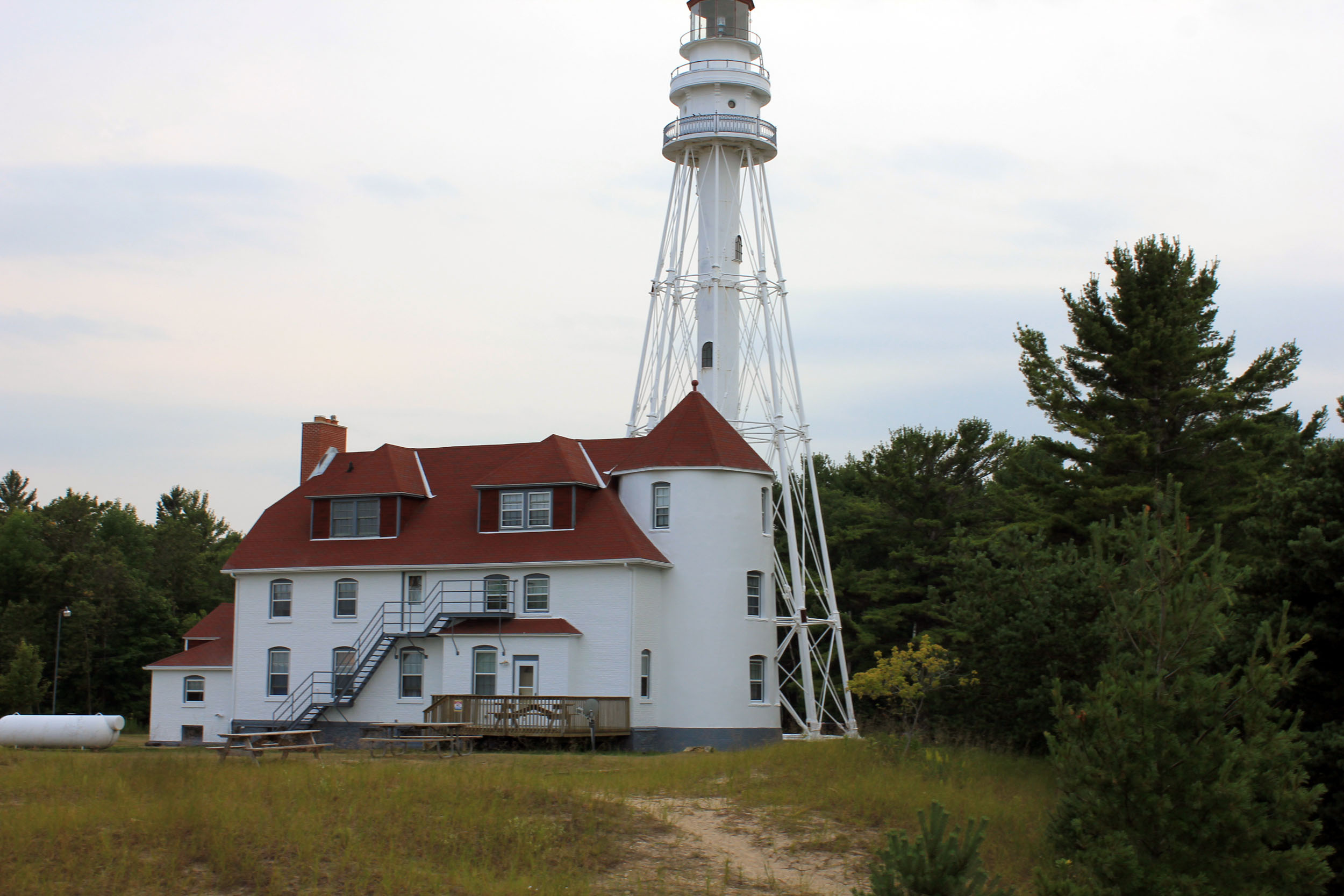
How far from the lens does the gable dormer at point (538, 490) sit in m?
41.2

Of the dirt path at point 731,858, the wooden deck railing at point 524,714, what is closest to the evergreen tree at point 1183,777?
the dirt path at point 731,858

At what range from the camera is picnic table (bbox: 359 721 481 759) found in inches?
1211

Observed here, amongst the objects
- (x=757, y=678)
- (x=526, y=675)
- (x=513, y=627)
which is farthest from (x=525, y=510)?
(x=757, y=678)

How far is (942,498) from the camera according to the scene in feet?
192

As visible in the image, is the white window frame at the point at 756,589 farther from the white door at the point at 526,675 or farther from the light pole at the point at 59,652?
the light pole at the point at 59,652

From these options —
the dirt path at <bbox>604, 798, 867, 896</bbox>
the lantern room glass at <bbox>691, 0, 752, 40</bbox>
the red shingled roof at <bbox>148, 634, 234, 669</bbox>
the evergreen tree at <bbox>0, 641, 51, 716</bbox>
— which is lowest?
the dirt path at <bbox>604, 798, 867, 896</bbox>

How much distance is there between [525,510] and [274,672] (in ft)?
33.0

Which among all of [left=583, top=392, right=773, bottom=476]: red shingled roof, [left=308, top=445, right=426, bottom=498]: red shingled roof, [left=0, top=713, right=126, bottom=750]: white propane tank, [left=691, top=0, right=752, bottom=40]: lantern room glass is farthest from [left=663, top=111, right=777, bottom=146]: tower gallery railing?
[left=0, top=713, right=126, bottom=750]: white propane tank

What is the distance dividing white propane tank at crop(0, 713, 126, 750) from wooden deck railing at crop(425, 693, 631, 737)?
8712mm

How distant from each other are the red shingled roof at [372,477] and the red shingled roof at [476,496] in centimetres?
4

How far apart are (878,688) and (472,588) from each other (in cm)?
1491

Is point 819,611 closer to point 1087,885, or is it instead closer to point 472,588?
point 472,588

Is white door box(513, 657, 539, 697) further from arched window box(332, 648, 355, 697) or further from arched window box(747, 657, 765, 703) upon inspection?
arched window box(747, 657, 765, 703)

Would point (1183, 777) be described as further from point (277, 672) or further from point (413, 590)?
point (277, 672)
